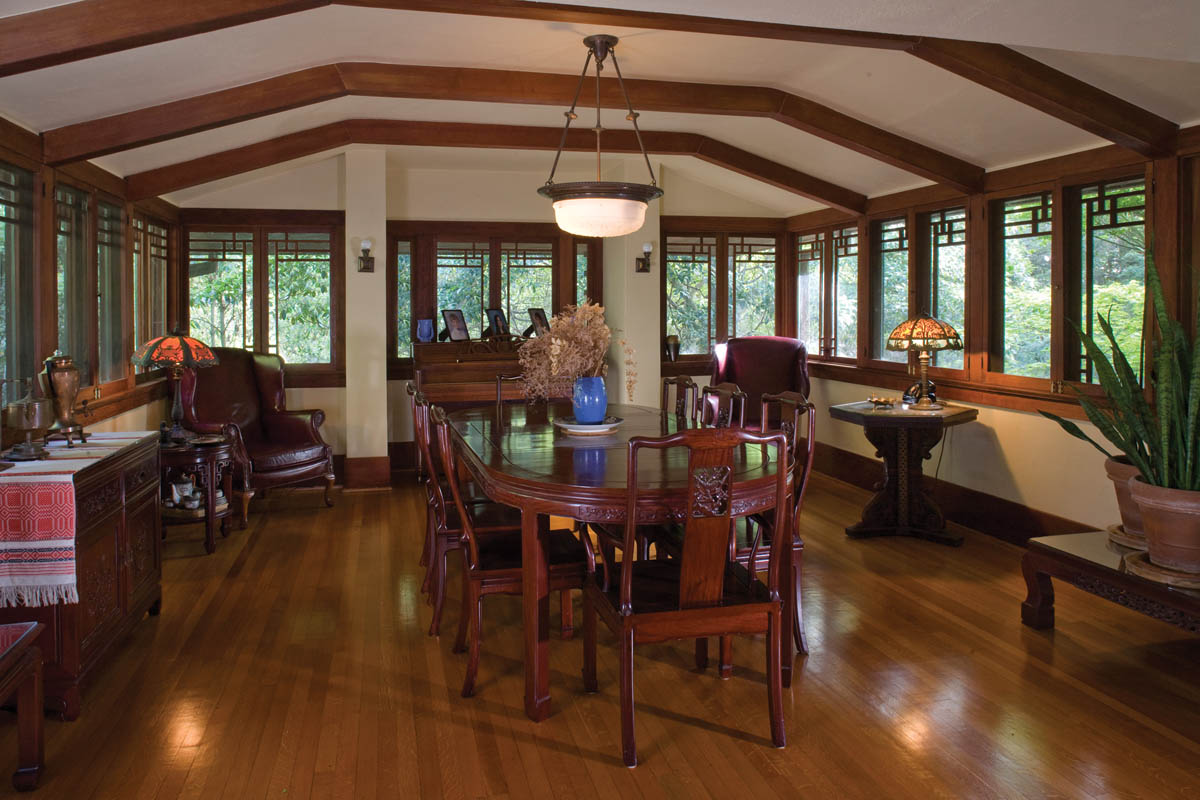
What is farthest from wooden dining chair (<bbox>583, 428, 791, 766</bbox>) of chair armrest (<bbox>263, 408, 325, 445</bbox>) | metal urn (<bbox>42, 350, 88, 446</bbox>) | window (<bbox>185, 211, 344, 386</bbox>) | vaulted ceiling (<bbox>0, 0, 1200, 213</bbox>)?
window (<bbox>185, 211, 344, 386</bbox>)

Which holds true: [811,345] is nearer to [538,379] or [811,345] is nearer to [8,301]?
[538,379]

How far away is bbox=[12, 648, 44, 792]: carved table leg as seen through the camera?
2.52 m

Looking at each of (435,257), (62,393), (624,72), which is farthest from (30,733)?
(435,257)

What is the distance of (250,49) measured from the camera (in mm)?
4070

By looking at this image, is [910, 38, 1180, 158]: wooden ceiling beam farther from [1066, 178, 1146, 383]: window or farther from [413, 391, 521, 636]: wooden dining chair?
[413, 391, 521, 636]: wooden dining chair

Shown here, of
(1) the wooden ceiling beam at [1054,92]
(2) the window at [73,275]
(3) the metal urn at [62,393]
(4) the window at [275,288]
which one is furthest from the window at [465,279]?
(1) the wooden ceiling beam at [1054,92]

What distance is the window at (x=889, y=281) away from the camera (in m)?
6.59

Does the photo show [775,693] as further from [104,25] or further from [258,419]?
[258,419]

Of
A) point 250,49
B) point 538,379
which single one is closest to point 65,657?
point 538,379

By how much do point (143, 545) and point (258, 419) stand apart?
9.31ft

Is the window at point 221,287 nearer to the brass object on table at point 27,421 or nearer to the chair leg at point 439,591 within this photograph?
the brass object on table at point 27,421

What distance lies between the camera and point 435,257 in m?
→ 7.60

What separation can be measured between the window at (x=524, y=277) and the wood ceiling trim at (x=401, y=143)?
5.22ft

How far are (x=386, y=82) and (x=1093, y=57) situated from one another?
339 centimetres
